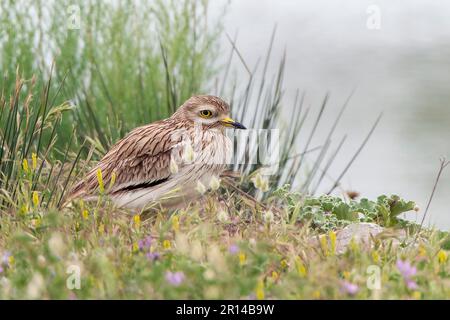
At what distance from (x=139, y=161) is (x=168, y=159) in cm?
23

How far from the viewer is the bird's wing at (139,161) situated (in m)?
6.72

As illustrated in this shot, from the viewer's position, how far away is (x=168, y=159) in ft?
22.3

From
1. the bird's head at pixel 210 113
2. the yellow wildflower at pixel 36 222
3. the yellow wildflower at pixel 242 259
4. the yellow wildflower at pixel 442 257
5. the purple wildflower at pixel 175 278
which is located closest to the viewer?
the purple wildflower at pixel 175 278

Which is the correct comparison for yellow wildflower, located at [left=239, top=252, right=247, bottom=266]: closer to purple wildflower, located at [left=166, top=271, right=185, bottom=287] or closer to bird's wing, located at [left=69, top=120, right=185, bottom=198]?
purple wildflower, located at [left=166, top=271, right=185, bottom=287]

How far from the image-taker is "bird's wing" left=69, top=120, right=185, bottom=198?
6.72 metres

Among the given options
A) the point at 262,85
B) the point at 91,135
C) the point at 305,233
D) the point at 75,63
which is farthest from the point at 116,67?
the point at 305,233

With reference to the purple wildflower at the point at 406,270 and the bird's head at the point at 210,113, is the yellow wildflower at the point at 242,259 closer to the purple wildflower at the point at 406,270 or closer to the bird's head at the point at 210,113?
the purple wildflower at the point at 406,270

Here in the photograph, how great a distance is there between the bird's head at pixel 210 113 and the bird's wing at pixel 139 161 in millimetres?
179

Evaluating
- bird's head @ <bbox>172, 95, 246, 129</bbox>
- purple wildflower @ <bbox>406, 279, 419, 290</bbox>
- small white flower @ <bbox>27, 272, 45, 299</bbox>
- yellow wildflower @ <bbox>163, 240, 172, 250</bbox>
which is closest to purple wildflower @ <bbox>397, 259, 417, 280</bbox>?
purple wildflower @ <bbox>406, 279, 419, 290</bbox>

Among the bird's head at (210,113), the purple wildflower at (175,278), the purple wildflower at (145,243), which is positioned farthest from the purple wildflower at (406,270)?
the bird's head at (210,113)

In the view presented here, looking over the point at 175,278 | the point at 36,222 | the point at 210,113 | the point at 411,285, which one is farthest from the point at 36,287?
the point at 210,113

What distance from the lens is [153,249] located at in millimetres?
5227

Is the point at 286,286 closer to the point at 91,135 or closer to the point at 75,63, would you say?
the point at 91,135
